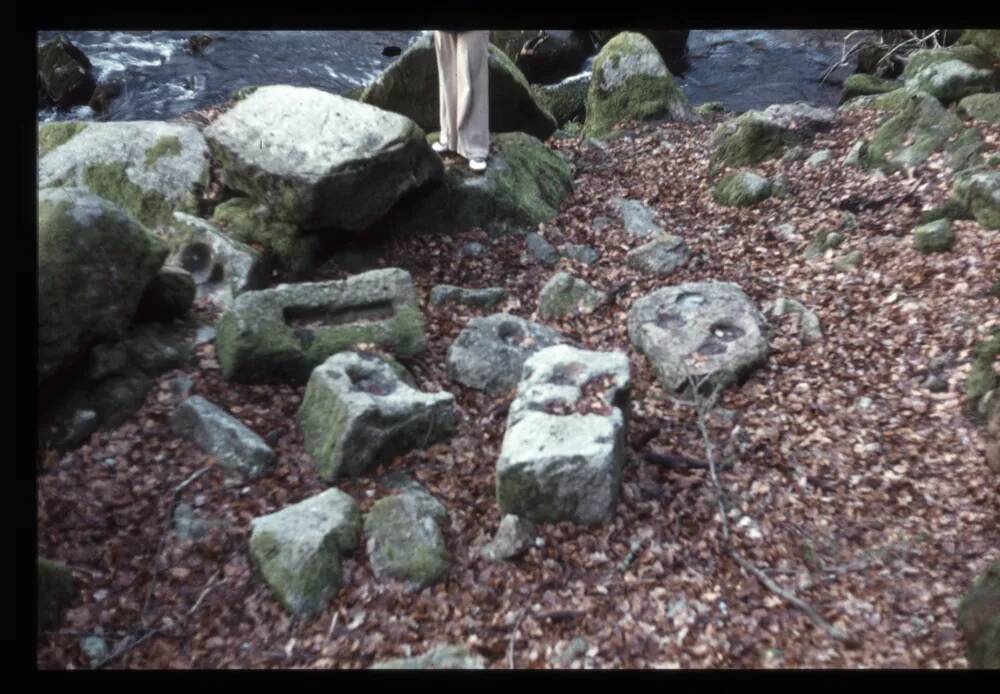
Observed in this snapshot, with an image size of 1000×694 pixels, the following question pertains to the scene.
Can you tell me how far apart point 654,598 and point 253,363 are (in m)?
2.84

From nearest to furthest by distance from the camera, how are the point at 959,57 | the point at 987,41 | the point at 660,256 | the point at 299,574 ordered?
the point at 299,574 → the point at 660,256 → the point at 959,57 → the point at 987,41

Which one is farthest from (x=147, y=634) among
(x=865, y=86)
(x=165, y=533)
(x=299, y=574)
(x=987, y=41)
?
(x=865, y=86)

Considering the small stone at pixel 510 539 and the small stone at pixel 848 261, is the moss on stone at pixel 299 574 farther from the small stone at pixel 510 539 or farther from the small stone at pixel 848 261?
the small stone at pixel 848 261

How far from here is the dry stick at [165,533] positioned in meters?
3.30

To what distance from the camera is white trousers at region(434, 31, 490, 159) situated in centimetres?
647

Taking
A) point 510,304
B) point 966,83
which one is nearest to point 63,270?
point 510,304

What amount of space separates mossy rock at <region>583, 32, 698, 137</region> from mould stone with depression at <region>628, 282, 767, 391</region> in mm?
4924

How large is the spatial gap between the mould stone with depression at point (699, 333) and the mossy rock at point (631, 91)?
4.92m

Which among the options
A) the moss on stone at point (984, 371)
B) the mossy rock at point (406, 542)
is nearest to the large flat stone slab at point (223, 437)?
the mossy rock at point (406, 542)

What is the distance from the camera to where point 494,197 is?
6930 mm

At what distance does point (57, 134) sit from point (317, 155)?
2474 mm

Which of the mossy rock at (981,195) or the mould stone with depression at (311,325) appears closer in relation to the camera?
the mould stone with depression at (311,325)

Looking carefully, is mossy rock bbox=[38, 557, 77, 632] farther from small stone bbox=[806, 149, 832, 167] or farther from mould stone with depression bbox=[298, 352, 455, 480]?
small stone bbox=[806, 149, 832, 167]

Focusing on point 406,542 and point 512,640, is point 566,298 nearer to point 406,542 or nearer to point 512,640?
point 406,542
